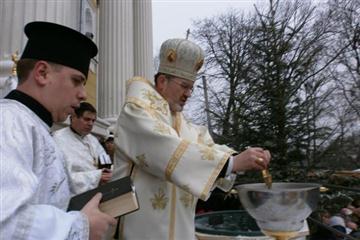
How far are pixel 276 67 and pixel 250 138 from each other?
6.30 ft

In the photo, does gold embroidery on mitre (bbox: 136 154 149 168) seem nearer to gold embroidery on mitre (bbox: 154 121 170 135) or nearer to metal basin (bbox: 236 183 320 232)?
gold embroidery on mitre (bbox: 154 121 170 135)

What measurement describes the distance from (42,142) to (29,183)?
0.24 metres

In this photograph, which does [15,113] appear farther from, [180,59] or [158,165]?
[180,59]

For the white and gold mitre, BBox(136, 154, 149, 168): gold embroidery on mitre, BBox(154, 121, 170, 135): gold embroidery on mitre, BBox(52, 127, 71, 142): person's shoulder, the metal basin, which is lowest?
BBox(52, 127, 71, 142): person's shoulder

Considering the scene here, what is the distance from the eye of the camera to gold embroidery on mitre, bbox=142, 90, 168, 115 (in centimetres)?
237

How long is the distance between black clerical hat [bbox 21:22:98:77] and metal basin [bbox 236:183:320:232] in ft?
3.10

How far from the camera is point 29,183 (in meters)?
1.13

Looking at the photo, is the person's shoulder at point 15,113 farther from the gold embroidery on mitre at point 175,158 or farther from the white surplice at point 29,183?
the gold embroidery on mitre at point 175,158

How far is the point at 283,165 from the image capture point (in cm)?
889

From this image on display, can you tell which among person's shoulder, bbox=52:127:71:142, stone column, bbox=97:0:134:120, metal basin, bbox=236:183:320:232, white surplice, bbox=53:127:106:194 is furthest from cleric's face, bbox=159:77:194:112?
stone column, bbox=97:0:134:120

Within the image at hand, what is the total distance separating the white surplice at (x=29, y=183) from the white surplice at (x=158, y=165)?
74 cm

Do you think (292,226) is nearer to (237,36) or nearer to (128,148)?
(128,148)

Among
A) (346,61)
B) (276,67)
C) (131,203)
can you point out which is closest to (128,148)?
(131,203)

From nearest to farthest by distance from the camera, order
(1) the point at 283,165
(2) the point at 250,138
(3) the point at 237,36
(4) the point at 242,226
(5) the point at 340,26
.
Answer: (4) the point at 242,226
(1) the point at 283,165
(2) the point at 250,138
(5) the point at 340,26
(3) the point at 237,36
